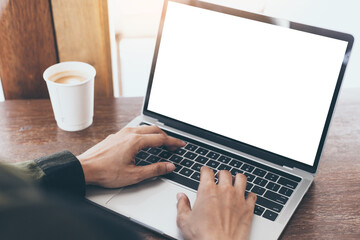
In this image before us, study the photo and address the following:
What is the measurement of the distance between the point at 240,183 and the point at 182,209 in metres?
0.14

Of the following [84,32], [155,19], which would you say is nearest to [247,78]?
[84,32]

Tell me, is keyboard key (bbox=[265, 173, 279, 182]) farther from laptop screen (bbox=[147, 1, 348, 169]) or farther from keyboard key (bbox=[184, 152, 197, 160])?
keyboard key (bbox=[184, 152, 197, 160])

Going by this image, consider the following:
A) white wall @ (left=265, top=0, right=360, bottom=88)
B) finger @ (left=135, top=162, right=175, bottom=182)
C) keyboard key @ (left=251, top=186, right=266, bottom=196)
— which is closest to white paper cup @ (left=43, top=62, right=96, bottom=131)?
finger @ (left=135, top=162, right=175, bottom=182)

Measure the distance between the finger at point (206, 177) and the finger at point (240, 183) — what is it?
2.0 inches

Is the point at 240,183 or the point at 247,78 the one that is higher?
the point at 247,78

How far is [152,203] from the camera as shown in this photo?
85 cm

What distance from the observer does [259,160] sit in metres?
0.96

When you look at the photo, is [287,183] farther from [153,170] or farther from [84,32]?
[84,32]

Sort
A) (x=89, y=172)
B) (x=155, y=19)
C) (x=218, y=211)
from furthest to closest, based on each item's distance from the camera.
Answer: (x=155, y=19) < (x=89, y=172) < (x=218, y=211)

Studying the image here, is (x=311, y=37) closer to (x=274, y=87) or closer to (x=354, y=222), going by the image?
(x=274, y=87)

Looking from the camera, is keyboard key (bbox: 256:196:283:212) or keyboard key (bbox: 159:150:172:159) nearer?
keyboard key (bbox: 256:196:283:212)

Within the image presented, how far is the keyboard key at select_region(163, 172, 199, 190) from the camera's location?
2.94 ft

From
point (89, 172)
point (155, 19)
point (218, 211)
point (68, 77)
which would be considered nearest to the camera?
point (218, 211)

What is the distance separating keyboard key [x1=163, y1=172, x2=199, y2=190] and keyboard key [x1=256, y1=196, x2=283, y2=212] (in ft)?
0.44
